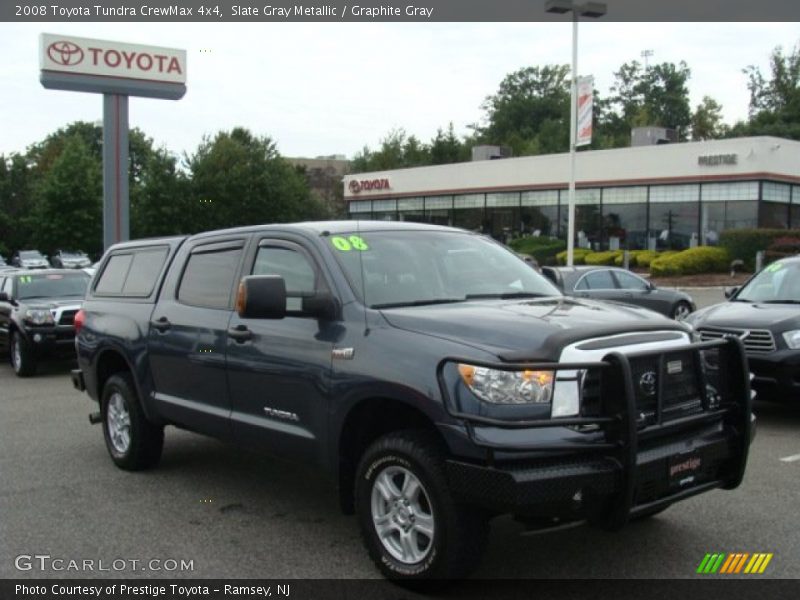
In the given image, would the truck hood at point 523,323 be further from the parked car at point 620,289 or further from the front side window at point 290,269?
the parked car at point 620,289

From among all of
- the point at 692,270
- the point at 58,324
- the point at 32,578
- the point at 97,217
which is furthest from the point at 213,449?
the point at 97,217

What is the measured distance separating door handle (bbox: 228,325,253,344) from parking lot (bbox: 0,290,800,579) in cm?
101

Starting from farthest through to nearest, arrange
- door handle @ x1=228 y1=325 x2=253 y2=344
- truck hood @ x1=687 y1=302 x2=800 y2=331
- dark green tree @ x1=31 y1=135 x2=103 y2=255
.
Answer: dark green tree @ x1=31 y1=135 x2=103 y2=255, truck hood @ x1=687 y1=302 x2=800 y2=331, door handle @ x1=228 y1=325 x2=253 y2=344

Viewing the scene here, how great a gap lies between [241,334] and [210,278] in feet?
2.68

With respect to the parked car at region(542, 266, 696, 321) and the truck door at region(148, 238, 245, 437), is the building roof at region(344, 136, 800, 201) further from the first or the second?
the truck door at region(148, 238, 245, 437)

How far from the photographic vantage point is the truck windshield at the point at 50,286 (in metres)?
14.6

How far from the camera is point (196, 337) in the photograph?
19.7 feet

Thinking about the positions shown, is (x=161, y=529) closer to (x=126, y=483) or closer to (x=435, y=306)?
(x=126, y=483)

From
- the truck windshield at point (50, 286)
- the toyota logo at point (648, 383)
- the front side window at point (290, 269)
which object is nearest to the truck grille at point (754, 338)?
the toyota logo at point (648, 383)

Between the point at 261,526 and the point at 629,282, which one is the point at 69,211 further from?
the point at 261,526

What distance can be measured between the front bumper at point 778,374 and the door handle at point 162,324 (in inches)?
217

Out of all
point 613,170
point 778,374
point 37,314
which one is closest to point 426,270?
point 778,374

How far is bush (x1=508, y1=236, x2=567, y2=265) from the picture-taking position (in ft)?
135

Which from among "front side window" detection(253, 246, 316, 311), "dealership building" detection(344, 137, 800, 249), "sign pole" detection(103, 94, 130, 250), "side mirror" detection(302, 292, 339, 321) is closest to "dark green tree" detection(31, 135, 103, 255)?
"dealership building" detection(344, 137, 800, 249)
